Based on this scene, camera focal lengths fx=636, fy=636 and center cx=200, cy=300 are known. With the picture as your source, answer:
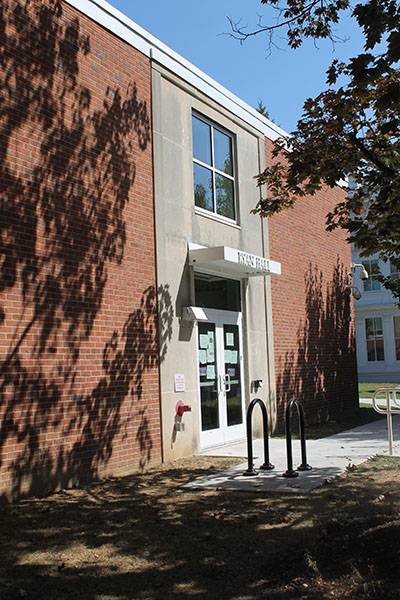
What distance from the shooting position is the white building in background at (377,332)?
33125 mm

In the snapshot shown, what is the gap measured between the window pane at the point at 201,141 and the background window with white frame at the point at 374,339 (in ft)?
79.5

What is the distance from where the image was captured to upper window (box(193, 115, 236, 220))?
11.5 metres

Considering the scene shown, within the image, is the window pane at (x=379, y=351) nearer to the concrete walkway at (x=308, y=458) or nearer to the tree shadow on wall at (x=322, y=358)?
the tree shadow on wall at (x=322, y=358)

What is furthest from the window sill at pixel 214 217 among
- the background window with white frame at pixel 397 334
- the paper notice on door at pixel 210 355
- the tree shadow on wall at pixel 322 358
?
the background window with white frame at pixel 397 334

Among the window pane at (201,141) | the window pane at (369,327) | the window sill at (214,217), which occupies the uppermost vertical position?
the window pane at (201,141)

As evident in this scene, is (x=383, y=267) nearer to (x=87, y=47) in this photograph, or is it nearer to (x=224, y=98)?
(x=224, y=98)

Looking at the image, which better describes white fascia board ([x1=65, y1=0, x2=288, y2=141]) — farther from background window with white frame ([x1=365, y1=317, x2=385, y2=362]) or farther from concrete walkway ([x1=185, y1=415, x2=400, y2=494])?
background window with white frame ([x1=365, y1=317, x2=385, y2=362])

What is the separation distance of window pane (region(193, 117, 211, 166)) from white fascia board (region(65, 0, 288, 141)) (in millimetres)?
589

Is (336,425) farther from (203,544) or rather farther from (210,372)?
(203,544)

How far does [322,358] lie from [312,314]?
1181 mm

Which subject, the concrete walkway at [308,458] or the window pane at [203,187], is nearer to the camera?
the concrete walkway at [308,458]

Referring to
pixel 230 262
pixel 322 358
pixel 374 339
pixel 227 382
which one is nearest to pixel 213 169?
pixel 230 262

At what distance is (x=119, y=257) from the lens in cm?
905

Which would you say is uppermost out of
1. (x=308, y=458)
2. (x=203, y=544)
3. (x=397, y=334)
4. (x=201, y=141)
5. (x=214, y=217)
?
(x=201, y=141)
